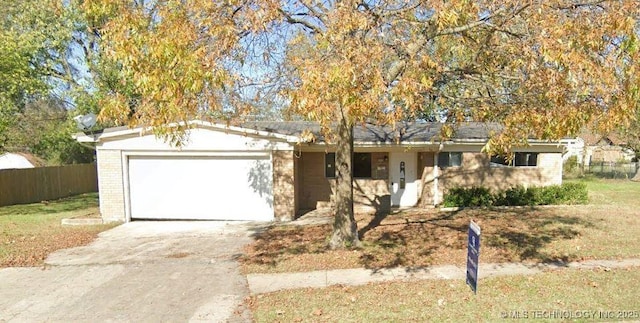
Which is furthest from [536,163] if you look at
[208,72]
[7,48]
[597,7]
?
[7,48]

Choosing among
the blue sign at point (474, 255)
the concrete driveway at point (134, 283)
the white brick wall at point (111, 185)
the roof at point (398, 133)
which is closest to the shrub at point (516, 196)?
the roof at point (398, 133)

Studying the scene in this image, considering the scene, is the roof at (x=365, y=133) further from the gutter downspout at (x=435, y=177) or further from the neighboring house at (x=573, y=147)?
the neighboring house at (x=573, y=147)

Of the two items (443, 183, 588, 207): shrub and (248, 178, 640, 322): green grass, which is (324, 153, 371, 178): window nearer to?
(248, 178, 640, 322): green grass

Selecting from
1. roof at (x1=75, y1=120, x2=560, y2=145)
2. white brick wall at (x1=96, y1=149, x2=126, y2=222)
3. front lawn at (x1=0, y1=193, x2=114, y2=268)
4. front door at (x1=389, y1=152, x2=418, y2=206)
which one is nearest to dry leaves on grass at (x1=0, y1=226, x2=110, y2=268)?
front lawn at (x1=0, y1=193, x2=114, y2=268)

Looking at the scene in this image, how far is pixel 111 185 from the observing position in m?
11.2

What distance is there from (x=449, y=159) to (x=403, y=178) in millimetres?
1672

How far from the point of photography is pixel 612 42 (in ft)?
16.2

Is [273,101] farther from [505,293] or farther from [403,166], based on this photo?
[403,166]

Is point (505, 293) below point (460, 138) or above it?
below

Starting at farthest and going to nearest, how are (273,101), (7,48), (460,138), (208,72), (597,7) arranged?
(460,138) → (7,48) → (273,101) → (597,7) → (208,72)

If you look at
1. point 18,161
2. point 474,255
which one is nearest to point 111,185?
point 474,255

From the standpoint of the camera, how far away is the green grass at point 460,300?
14.7 feet

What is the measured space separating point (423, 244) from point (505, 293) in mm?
2754

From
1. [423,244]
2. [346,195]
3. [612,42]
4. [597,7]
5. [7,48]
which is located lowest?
[423,244]
